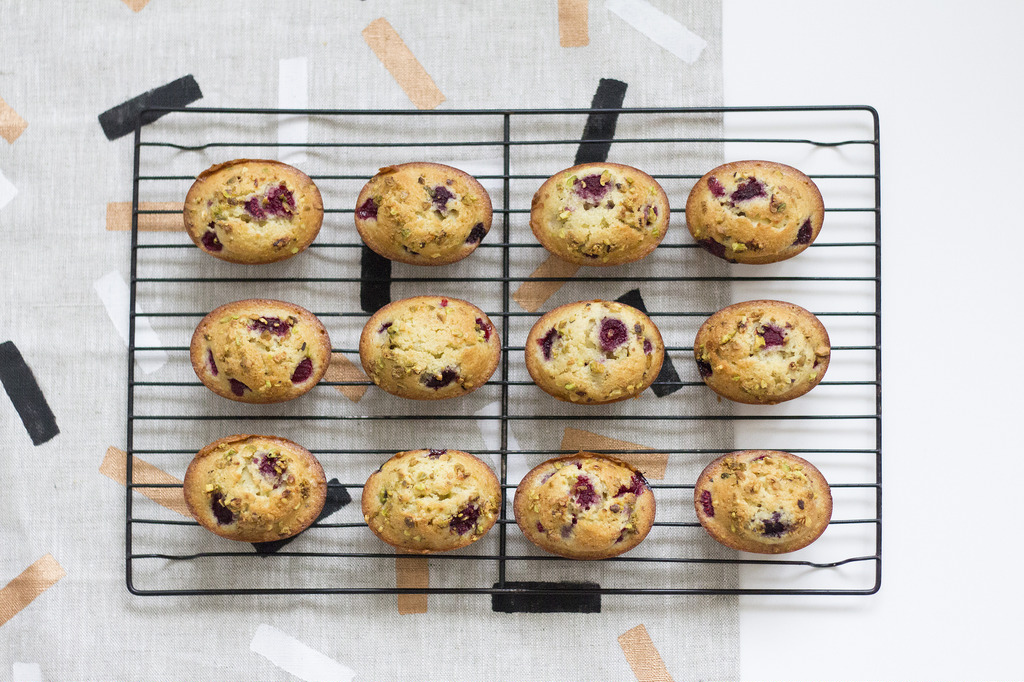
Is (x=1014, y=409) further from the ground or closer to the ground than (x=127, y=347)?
closer to the ground

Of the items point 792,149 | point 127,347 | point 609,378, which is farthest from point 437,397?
point 792,149

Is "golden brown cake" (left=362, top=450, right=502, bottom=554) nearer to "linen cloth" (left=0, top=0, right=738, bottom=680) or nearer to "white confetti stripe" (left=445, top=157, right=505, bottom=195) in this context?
"linen cloth" (left=0, top=0, right=738, bottom=680)

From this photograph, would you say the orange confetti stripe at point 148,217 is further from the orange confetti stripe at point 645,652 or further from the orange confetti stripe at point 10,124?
the orange confetti stripe at point 645,652

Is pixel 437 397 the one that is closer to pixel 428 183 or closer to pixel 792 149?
pixel 428 183

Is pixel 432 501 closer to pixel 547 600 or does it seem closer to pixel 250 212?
pixel 547 600

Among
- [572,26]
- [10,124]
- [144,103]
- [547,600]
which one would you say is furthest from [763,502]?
[10,124]
